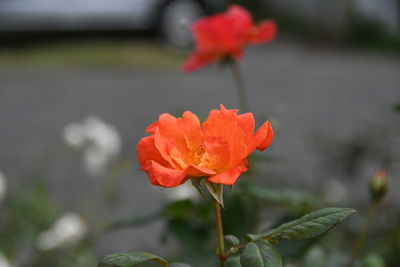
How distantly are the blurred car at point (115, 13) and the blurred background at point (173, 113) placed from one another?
0.05 feet

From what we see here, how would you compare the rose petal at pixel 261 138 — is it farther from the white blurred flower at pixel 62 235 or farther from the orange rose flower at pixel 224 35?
the white blurred flower at pixel 62 235

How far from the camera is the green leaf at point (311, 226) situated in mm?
728

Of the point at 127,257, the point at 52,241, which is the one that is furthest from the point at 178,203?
the point at 52,241

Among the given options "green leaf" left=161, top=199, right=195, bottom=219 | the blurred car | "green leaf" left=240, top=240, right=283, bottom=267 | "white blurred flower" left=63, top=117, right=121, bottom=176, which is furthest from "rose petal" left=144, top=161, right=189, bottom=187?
the blurred car

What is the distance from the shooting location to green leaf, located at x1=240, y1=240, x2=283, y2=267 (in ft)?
2.33

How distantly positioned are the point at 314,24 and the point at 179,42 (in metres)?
2.23

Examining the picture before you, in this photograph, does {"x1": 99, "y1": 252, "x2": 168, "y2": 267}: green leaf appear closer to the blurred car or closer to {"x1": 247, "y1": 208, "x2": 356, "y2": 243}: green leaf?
{"x1": 247, "y1": 208, "x2": 356, "y2": 243}: green leaf

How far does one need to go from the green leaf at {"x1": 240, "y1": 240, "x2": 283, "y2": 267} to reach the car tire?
7.19m

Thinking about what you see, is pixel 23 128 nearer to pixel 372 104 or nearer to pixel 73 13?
pixel 372 104

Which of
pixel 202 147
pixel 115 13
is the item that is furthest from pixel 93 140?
pixel 115 13

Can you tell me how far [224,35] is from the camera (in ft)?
4.67

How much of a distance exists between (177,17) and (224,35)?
6.57 metres

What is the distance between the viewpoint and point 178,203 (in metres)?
1.14

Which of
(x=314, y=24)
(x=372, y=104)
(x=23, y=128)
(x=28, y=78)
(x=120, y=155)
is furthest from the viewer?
(x=314, y=24)
